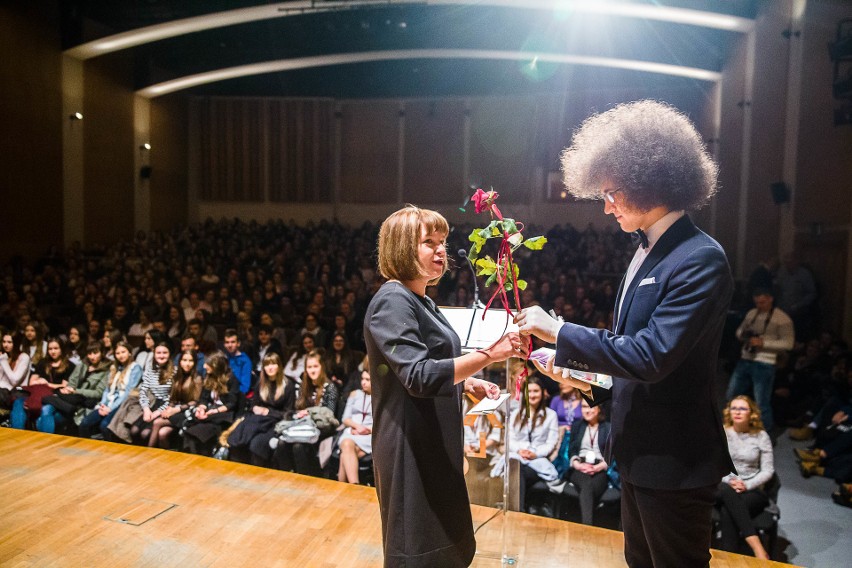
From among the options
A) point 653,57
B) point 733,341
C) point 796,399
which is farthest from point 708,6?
point 796,399

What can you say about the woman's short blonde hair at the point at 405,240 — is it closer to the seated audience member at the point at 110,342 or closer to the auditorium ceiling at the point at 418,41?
the seated audience member at the point at 110,342

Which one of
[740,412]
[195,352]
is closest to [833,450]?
[740,412]

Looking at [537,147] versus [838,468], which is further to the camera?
[537,147]

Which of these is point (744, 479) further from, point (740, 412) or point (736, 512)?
point (740, 412)

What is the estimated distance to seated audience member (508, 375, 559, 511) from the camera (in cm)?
386

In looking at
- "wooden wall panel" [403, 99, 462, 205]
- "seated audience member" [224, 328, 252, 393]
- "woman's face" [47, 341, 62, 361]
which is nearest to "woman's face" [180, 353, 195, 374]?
"seated audience member" [224, 328, 252, 393]

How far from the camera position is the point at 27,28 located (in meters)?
10.7

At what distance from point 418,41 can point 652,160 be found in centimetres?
1159

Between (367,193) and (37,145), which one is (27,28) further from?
(367,193)

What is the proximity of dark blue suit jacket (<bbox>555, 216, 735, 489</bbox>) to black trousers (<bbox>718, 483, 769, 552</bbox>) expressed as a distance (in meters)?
2.19

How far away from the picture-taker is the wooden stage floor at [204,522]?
2.80 metres

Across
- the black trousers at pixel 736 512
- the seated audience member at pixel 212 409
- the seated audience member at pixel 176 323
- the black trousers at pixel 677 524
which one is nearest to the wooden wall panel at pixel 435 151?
the seated audience member at pixel 176 323

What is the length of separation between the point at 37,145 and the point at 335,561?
434 inches

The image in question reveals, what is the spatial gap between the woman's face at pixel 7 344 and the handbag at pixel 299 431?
9.83 ft
